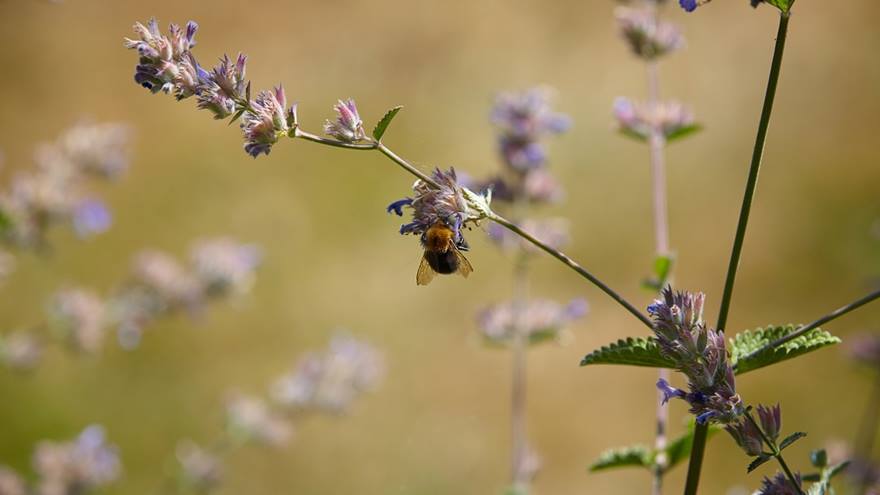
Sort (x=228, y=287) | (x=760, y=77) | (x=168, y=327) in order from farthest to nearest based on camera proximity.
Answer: (x=760, y=77) < (x=168, y=327) < (x=228, y=287)

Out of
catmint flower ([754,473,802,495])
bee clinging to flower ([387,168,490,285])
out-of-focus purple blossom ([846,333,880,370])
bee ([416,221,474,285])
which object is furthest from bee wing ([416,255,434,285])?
out-of-focus purple blossom ([846,333,880,370])

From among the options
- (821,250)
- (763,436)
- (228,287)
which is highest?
(821,250)

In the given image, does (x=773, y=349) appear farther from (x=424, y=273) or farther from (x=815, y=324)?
(x=424, y=273)

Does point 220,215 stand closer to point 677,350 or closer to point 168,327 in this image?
point 168,327

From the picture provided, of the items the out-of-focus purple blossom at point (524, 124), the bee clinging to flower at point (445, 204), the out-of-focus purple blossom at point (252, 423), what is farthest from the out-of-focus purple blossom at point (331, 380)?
the bee clinging to flower at point (445, 204)

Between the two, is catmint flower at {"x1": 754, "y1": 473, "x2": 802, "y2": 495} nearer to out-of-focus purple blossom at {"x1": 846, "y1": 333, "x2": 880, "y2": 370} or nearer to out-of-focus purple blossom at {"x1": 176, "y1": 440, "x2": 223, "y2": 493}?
out-of-focus purple blossom at {"x1": 846, "y1": 333, "x2": 880, "y2": 370}

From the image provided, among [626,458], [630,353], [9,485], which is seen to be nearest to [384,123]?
[630,353]

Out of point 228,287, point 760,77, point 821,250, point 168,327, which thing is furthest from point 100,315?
point 760,77
